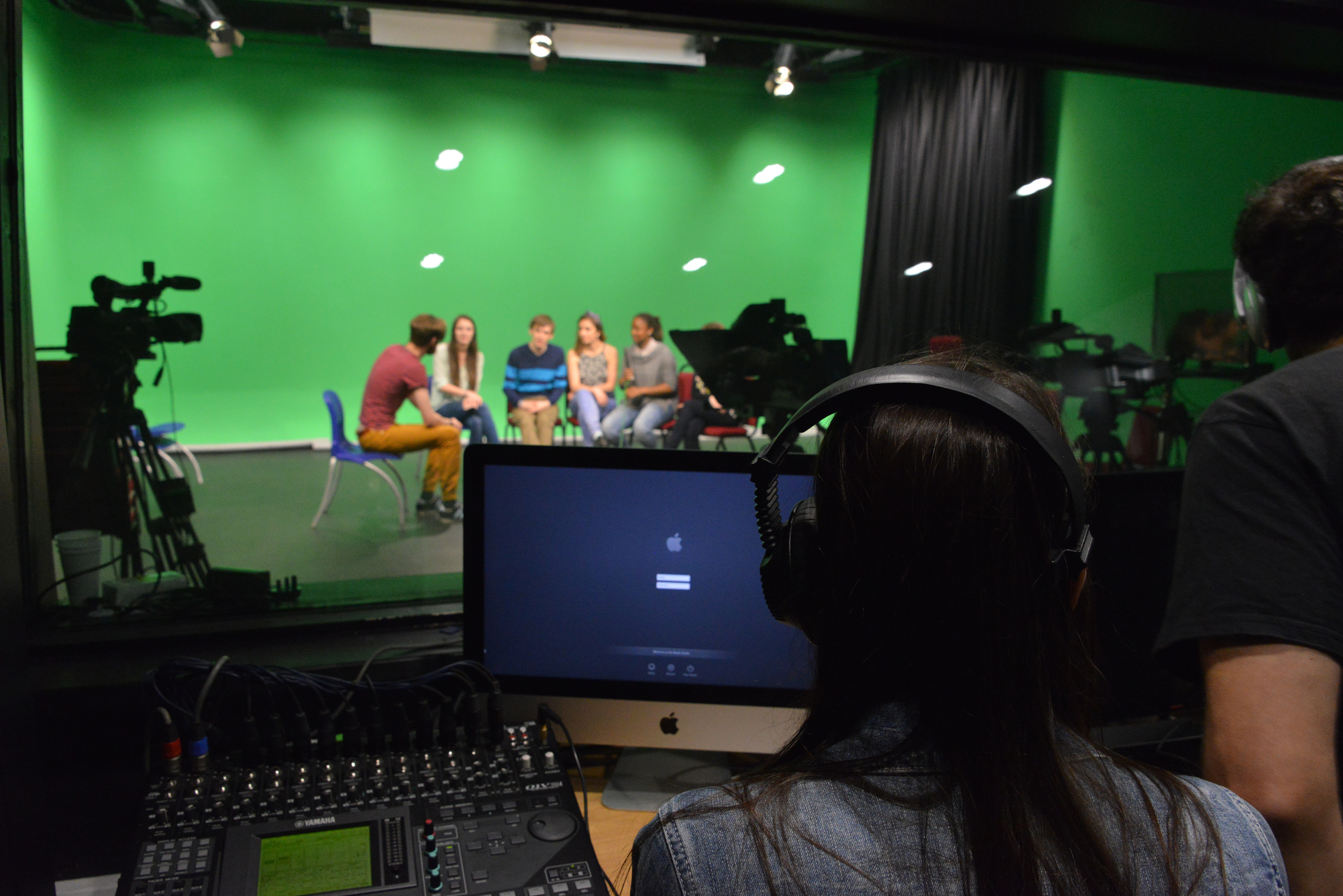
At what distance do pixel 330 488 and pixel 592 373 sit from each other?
1537mm

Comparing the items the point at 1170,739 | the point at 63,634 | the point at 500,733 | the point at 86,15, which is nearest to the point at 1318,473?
the point at 1170,739

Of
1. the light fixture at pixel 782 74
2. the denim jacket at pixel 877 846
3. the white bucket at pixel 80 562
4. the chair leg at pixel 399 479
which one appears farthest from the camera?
the chair leg at pixel 399 479

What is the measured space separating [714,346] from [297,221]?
1977mm

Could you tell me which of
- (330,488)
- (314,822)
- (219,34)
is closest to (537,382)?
(330,488)

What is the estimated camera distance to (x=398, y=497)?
3.46m

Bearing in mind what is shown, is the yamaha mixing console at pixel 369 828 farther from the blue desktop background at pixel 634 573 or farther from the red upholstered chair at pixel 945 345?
the red upholstered chair at pixel 945 345

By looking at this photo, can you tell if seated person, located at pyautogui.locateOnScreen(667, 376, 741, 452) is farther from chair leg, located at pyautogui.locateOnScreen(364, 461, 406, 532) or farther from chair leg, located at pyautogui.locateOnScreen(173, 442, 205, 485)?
chair leg, located at pyautogui.locateOnScreen(173, 442, 205, 485)

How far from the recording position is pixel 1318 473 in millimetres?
792

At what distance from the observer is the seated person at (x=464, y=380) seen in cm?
421

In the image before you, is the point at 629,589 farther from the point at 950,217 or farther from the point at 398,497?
the point at 950,217

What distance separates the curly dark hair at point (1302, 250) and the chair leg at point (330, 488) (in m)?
2.87

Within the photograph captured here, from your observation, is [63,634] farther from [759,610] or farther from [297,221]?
[297,221]

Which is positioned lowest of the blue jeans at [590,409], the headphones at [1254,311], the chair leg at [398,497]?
the chair leg at [398,497]

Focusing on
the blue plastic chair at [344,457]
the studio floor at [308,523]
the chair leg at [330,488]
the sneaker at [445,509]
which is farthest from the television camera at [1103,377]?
the chair leg at [330,488]
